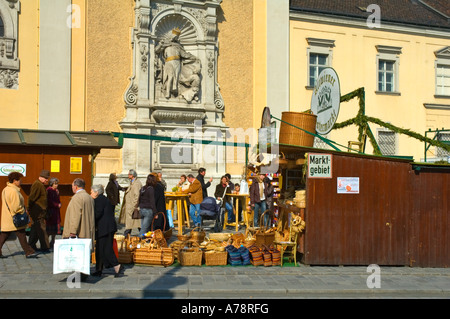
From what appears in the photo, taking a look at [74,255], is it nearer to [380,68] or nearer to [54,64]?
[54,64]

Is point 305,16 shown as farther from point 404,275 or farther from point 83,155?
point 404,275

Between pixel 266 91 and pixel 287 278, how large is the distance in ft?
48.4

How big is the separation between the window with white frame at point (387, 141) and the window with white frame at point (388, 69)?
208 centimetres

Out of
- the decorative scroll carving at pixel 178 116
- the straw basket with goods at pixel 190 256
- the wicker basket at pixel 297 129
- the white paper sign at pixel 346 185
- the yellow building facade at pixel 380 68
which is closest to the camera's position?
the straw basket with goods at pixel 190 256

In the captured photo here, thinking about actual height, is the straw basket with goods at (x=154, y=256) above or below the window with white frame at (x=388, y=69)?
below

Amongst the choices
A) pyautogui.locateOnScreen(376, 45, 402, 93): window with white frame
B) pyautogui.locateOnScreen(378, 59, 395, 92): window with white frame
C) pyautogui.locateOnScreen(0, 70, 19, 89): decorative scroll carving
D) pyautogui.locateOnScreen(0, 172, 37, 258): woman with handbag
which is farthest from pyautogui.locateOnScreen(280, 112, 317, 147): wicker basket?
pyautogui.locateOnScreen(378, 59, 395, 92): window with white frame

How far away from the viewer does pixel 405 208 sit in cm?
1105

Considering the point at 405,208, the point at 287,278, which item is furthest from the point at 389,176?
the point at 287,278

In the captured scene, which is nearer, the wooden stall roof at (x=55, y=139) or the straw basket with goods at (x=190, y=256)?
the straw basket with goods at (x=190, y=256)

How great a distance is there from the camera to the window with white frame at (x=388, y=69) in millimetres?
25250

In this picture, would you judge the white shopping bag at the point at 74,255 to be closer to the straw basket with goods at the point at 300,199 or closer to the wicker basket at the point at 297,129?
the straw basket with goods at the point at 300,199

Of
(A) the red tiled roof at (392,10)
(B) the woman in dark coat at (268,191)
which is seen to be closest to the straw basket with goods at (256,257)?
(B) the woman in dark coat at (268,191)

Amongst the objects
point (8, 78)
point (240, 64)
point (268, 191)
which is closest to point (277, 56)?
point (240, 64)
